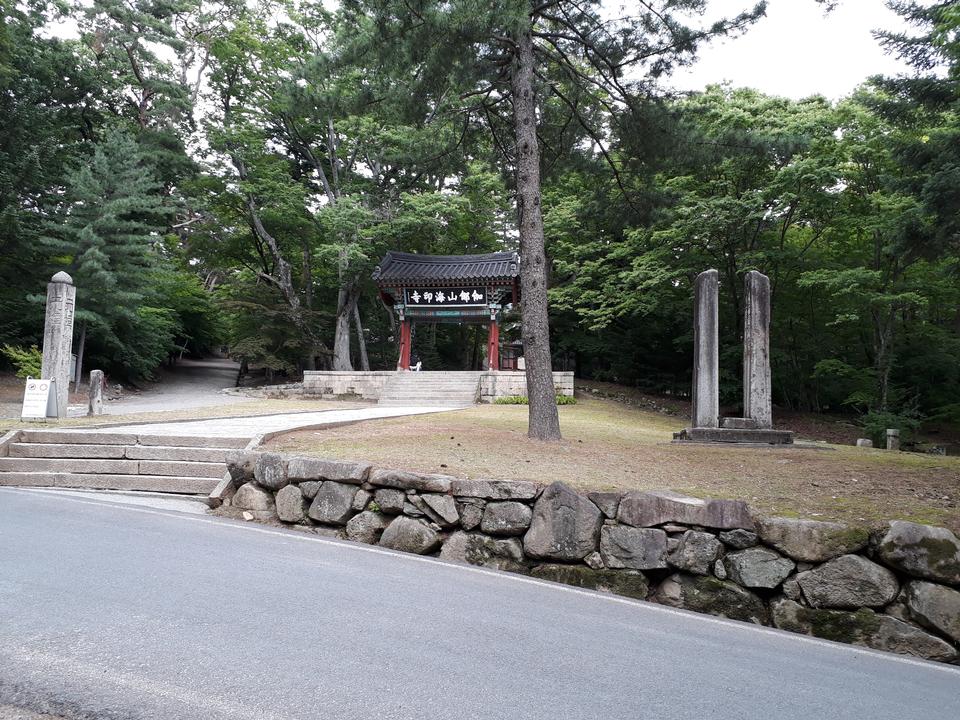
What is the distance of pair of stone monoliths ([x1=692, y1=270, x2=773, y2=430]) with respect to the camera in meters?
9.95

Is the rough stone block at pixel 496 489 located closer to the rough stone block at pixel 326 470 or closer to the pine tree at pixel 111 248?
the rough stone block at pixel 326 470

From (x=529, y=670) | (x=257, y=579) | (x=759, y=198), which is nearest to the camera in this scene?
(x=529, y=670)

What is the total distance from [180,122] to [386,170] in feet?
27.6

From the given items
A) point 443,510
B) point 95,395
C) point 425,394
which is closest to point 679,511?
point 443,510

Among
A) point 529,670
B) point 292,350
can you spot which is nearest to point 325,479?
point 529,670

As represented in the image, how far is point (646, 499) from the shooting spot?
4.54 metres

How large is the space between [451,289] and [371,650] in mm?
19881

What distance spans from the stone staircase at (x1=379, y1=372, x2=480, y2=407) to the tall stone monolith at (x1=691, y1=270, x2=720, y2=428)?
9700 mm

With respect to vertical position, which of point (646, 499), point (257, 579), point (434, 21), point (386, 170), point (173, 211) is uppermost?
point (386, 170)

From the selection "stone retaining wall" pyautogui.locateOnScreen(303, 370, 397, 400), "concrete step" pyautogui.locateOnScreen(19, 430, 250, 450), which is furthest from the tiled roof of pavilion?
"concrete step" pyautogui.locateOnScreen(19, 430, 250, 450)

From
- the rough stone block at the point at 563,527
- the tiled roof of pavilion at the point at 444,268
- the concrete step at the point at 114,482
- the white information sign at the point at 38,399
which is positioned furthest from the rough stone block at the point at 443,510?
the tiled roof of pavilion at the point at 444,268

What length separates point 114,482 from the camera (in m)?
6.79

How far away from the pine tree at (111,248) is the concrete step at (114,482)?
Result: 13.3 metres

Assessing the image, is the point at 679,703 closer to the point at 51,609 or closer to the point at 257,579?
the point at 257,579
